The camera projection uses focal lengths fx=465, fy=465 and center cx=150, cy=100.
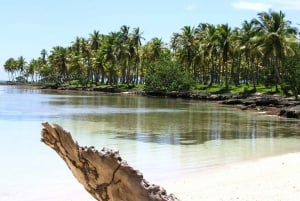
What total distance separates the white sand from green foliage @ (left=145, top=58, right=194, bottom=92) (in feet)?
228

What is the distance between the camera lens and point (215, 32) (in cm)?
8556

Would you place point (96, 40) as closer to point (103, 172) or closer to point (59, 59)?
point (59, 59)

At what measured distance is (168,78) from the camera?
88.1 metres

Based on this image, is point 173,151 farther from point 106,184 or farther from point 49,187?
point 106,184

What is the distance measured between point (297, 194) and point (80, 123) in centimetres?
2437

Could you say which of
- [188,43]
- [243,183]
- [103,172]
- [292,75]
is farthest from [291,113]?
[188,43]

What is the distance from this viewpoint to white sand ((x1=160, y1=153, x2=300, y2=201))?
479 inches

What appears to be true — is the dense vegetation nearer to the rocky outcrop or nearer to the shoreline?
the shoreline

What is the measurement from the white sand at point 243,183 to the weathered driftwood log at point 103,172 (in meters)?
7.19

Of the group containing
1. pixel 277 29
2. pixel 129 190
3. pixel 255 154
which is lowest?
pixel 255 154

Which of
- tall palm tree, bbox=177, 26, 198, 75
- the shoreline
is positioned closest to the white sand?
the shoreline

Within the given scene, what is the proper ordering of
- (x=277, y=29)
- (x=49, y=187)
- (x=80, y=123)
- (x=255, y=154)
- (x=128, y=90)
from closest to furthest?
1. (x=49, y=187)
2. (x=255, y=154)
3. (x=80, y=123)
4. (x=277, y=29)
5. (x=128, y=90)

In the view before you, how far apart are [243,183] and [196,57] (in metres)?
83.5

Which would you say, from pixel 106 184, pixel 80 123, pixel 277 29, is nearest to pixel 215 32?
pixel 277 29
